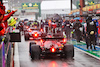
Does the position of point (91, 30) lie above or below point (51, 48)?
above

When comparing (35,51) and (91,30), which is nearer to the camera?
(35,51)

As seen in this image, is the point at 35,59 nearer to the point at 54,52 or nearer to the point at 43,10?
the point at 54,52

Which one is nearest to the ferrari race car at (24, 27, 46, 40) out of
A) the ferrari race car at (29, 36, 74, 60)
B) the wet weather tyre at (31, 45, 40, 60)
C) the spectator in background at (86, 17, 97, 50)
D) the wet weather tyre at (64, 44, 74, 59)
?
the spectator in background at (86, 17, 97, 50)

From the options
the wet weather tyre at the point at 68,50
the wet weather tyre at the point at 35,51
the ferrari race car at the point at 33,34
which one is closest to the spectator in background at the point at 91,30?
the wet weather tyre at the point at 68,50

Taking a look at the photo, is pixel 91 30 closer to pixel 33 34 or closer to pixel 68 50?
pixel 68 50

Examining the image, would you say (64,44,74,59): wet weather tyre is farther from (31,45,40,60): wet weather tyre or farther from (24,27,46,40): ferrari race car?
(24,27,46,40): ferrari race car

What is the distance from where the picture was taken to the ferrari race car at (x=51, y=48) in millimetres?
14016

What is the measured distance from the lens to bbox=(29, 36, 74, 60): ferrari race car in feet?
46.0

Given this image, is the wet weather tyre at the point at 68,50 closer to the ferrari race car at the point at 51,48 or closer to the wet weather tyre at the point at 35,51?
the ferrari race car at the point at 51,48

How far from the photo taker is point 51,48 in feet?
46.5

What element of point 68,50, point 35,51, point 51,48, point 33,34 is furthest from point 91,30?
point 33,34

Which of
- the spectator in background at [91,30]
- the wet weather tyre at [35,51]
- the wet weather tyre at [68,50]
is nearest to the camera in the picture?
the wet weather tyre at [35,51]

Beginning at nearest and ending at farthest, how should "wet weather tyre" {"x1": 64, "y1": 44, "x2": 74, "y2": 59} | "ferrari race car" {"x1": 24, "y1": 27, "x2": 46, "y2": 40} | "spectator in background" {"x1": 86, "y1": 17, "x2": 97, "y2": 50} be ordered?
"wet weather tyre" {"x1": 64, "y1": 44, "x2": 74, "y2": 59}, "spectator in background" {"x1": 86, "y1": 17, "x2": 97, "y2": 50}, "ferrari race car" {"x1": 24, "y1": 27, "x2": 46, "y2": 40}

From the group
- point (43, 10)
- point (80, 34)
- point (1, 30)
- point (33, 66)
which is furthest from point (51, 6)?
point (1, 30)
